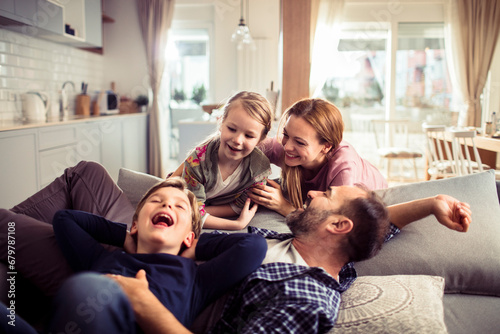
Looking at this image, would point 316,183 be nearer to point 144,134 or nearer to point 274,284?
point 274,284

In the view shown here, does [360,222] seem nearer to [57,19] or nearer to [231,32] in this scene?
[57,19]

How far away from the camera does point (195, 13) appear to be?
632 centimetres

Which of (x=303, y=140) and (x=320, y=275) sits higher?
(x=303, y=140)

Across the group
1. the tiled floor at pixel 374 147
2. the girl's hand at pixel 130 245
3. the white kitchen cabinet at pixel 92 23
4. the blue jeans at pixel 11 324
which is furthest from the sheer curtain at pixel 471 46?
the blue jeans at pixel 11 324

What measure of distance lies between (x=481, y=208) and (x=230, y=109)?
3.65ft

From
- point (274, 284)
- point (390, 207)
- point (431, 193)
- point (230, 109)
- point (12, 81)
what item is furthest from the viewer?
point (12, 81)

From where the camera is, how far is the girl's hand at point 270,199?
6.08ft

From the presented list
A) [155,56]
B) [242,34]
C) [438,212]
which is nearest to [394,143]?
[242,34]

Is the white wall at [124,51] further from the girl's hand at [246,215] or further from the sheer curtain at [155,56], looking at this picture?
the girl's hand at [246,215]

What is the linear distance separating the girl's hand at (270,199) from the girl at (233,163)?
3 centimetres

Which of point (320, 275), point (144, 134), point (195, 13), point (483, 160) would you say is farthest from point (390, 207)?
point (195, 13)

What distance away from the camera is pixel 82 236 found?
1.26 m

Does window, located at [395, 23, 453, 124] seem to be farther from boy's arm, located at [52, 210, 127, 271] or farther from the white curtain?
boy's arm, located at [52, 210, 127, 271]

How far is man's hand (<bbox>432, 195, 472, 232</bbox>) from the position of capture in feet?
4.29
